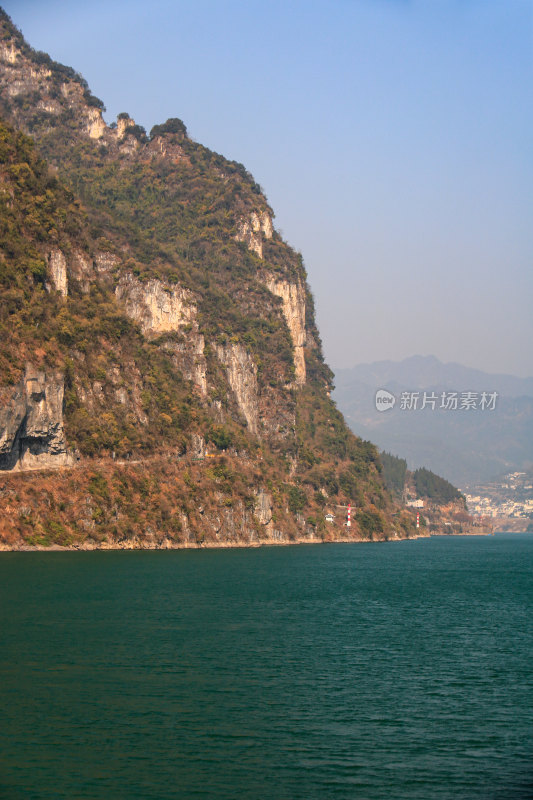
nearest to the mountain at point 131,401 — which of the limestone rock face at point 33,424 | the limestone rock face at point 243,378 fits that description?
the limestone rock face at point 33,424

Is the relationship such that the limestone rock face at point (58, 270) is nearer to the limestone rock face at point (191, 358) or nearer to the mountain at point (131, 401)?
the mountain at point (131, 401)

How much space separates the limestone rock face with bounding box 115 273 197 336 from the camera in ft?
520

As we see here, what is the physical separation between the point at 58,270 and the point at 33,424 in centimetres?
3358

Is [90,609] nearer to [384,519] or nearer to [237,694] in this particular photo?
[237,694]

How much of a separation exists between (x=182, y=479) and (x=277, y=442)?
5734cm

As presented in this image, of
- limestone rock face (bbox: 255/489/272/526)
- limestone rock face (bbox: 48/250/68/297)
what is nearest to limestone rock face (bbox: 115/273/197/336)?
limestone rock face (bbox: 48/250/68/297)

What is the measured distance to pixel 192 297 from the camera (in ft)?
554

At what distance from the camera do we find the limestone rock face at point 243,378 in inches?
6777

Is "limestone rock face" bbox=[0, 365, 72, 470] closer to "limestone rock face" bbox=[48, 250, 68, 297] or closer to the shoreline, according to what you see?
the shoreline

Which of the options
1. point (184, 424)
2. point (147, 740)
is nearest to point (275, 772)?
point (147, 740)

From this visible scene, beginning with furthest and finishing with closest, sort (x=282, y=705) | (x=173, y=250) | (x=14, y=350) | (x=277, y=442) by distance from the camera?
(x=173, y=250) < (x=277, y=442) < (x=14, y=350) < (x=282, y=705)

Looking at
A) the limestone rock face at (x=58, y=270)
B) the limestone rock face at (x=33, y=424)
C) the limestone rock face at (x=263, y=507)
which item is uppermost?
the limestone rock face at (x=58, y=270)

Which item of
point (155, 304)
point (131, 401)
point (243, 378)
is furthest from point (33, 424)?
point (243, 378)

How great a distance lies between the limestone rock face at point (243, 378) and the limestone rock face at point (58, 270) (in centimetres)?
4764
